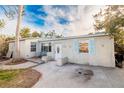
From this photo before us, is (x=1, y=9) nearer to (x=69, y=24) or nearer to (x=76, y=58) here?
(x=69, y=24)

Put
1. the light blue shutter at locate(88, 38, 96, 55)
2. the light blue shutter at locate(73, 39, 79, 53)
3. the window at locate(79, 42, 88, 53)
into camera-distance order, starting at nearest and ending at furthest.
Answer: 1. the light blue shutter at locate(88, 38, 96, 55)
2. the window at locate(79, 42, 88, 53)
3. the light blue shutter at locate(73, 39, 79, 53)

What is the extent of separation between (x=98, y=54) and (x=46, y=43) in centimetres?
547

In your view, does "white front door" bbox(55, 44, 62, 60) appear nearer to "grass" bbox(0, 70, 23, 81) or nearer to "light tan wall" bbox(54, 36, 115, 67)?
"light tan wall" bbox(54, 36, 115, 67)

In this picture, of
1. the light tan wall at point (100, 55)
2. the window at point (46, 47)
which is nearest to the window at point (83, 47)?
the light tan wall at point (100, 55)

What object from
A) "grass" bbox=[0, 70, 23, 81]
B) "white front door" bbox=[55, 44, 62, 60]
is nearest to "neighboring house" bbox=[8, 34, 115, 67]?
"white front door" bbox=[55, 44, 62, 60]

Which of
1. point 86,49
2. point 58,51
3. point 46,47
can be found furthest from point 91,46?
point 46,47

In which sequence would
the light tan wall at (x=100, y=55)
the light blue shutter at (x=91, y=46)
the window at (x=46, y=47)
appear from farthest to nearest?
the window at (x=46, y=47)
the light blue shutter at (x=91, y=46)
the light tan wall at (x=100, y=55)

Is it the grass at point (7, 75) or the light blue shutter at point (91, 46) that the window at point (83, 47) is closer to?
the light blue shutter at point (91, 46)

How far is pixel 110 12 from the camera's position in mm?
5453

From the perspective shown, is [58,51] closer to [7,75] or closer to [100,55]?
[100,55]

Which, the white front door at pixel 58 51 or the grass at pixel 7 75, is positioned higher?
the white front door at pixel 58 51

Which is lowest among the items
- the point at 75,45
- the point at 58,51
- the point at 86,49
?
the point at 58,51

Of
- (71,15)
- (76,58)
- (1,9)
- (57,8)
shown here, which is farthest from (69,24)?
(1,9)

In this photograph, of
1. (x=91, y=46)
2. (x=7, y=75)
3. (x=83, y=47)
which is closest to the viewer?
(x=7, y=75)
